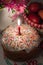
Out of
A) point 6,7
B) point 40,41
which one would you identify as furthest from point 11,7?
point 40,41

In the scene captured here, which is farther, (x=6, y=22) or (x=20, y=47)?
(x=6, y=22)

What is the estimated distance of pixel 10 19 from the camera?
714mm

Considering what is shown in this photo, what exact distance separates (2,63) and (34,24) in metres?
0.17

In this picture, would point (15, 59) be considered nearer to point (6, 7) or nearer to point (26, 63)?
point (26, 63)

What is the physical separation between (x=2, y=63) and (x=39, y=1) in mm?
271

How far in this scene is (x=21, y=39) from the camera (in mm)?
595

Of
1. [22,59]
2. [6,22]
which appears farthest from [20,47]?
[6,22]

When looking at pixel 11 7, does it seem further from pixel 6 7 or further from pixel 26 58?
pixel 26 58

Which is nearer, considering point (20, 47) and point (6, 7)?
point (20, 47)

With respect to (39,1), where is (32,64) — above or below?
below

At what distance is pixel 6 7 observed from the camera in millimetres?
693

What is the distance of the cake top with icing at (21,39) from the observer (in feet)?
1.94

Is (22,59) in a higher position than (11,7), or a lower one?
lower

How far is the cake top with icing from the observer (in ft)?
1.94
